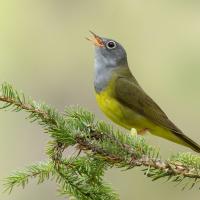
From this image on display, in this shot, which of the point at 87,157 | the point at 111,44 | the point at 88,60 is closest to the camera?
the point at 87,157

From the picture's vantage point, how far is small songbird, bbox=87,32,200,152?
5926 millimetres

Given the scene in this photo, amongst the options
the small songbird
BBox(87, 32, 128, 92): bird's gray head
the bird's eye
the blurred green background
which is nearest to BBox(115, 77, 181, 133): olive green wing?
the small songbird

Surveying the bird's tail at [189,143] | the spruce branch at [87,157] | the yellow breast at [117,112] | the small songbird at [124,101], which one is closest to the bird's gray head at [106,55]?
the small songbird at [124,101]

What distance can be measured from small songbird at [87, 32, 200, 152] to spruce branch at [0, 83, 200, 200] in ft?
4.80

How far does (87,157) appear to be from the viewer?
4.17 metres

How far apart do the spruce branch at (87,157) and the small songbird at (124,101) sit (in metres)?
1.46

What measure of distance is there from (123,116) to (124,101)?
20cm

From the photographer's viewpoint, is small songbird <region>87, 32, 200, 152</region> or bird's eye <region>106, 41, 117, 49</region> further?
bird's eye <region>106, 41, 117, 49</region>

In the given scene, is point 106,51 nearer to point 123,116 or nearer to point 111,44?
point 111,44

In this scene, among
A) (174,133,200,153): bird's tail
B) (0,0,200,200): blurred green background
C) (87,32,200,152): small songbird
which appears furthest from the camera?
(0,0,200,200): blurred green background

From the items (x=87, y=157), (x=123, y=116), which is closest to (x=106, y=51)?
(x=123, y=116)

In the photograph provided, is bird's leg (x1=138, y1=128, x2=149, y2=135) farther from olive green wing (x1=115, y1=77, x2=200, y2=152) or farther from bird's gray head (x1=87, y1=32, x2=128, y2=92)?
bird's gray head (x1=87, y1=32, x2=128, y2=92)

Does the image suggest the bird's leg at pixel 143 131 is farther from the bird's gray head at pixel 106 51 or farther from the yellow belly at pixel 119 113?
the bird's gray head at pixel 106 51

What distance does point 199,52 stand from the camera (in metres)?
10.8
